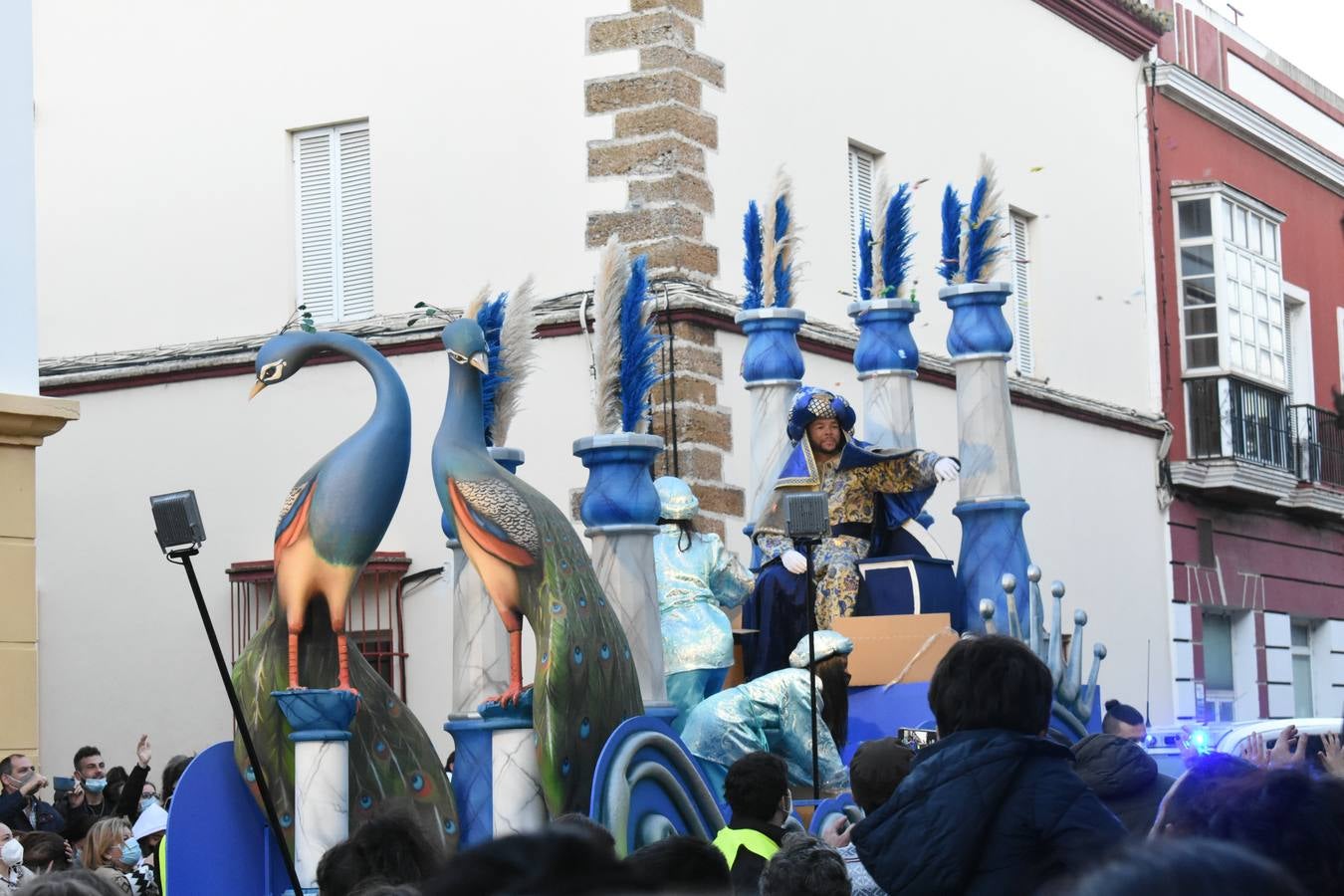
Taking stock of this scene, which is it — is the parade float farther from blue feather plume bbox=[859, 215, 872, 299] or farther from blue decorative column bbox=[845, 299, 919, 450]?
blue feather plume bbox=[859, 215, 872, 299]

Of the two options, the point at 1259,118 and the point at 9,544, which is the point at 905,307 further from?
the point at 1259,118

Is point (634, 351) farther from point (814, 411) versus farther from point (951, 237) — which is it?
point (951, 237)

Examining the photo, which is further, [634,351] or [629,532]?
[634,351]

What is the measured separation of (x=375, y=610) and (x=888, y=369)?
445cm

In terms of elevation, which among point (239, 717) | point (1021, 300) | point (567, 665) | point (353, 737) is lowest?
point (353, 737)

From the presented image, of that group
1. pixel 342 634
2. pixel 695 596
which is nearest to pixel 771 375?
pixel 695 596

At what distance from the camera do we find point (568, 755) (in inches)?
277

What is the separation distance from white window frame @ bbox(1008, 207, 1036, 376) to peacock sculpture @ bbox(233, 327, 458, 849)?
10428 mm

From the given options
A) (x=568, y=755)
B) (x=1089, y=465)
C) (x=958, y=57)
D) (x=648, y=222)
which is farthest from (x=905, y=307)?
(x=1089, y=465)

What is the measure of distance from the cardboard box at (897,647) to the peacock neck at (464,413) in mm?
2383

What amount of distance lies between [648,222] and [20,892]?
10.2 m

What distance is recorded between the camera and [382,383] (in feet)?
23.9

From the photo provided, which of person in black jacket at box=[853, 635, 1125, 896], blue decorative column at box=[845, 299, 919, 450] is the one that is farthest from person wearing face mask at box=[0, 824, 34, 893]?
blue decorative column at box=[845, 299, 919, 450]

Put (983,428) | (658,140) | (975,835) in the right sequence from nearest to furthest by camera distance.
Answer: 1. (975,835)
2. (983,428)
3. (658,140)
